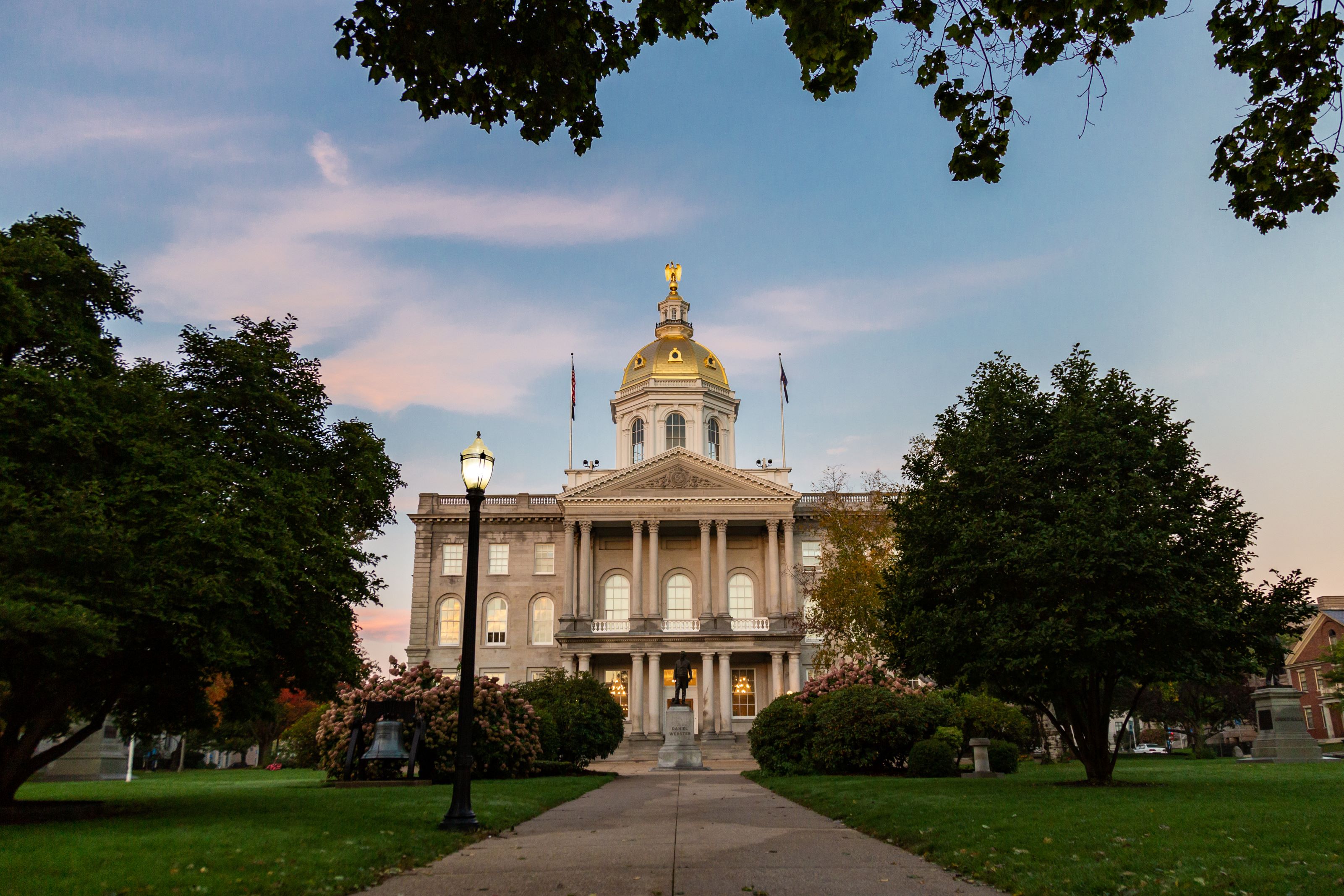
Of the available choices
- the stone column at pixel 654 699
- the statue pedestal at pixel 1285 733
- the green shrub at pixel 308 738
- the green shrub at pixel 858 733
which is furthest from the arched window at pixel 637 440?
the statue pedestal at pixel 1285 733

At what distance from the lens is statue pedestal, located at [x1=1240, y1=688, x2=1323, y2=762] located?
3278cm

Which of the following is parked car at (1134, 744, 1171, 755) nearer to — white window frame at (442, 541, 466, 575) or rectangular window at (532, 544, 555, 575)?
rectangular window at (532, 544, 555, 575)

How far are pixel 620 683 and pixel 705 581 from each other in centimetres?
799

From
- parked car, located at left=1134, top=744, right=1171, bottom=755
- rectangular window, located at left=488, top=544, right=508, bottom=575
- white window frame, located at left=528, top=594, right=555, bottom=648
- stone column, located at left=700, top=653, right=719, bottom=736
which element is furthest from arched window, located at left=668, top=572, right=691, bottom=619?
parked car, located at left=1134, top=744, right=1171, bottom=755

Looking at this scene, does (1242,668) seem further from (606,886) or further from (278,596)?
(278,596)

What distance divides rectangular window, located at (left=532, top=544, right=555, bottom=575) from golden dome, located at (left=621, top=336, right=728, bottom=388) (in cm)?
1357

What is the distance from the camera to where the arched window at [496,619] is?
61562 mm

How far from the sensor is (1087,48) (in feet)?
25.6

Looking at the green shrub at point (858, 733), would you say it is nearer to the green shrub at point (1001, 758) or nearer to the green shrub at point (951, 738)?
the green shrub at point (951, 738)

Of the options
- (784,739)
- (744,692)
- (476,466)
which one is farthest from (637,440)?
(476,466)

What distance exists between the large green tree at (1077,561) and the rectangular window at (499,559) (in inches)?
1698

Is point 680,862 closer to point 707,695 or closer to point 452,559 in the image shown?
point 707,695

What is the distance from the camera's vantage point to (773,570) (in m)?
59.1

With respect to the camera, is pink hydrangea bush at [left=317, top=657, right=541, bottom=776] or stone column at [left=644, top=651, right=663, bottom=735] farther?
stone column at [left=644, top=651, right=663, bottom=735]
